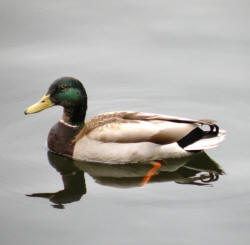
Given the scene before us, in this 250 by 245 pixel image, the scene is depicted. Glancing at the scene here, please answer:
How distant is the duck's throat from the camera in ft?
29.7

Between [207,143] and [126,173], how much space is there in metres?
1.09

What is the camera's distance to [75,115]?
29.8ft

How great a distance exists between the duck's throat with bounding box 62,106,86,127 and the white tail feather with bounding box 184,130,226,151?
4.58 feet

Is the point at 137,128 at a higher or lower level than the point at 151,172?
higher

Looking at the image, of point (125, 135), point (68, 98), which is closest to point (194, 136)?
point (125, 135)

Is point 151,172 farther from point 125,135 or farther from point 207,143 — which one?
point 207,143

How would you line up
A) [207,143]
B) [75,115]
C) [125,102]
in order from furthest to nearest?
[125,102] → [75,115] → [207,143]

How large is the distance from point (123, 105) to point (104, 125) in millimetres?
1280

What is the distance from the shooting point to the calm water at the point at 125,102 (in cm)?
759

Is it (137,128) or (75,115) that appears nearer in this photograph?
(137,128)

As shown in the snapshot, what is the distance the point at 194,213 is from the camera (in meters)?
7.75
